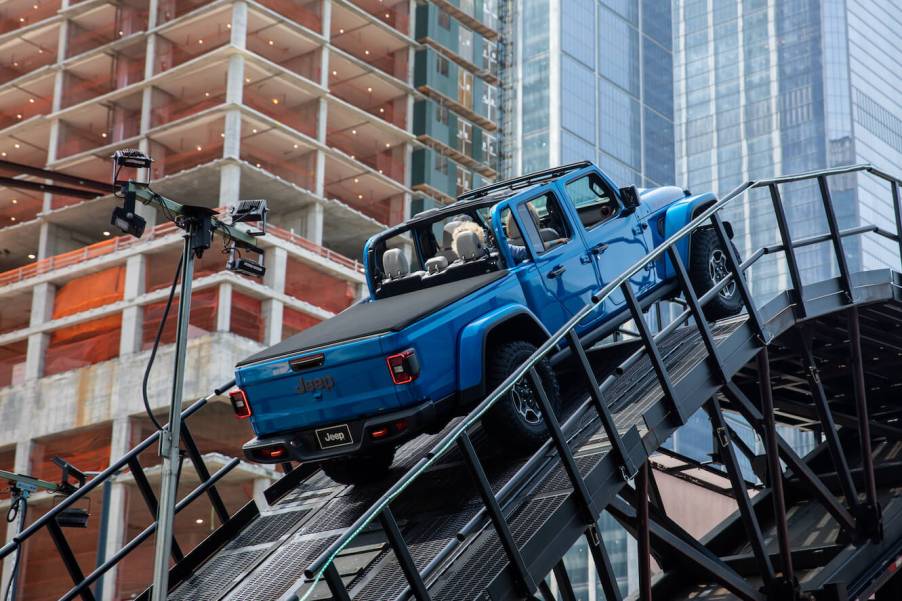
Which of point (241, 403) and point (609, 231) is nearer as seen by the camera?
point (241, 403)

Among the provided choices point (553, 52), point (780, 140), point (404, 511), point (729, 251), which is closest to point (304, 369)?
point (404, 511)

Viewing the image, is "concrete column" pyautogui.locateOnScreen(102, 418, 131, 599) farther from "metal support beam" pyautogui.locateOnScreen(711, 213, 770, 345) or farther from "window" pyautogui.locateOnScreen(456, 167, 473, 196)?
"metal support beam" pyautogui.locateOnScreen(711, 213, 770, 345)

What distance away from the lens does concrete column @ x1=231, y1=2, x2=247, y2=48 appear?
59250mm

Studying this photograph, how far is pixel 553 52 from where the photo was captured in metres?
116

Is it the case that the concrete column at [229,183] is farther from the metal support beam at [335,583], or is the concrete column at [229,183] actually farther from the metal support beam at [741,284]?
the metal support beam at [335,583]

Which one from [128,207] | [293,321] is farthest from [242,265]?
[293,321]

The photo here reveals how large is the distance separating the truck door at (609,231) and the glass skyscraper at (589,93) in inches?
3923

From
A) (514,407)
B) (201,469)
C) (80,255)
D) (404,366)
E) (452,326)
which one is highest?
(80,255)

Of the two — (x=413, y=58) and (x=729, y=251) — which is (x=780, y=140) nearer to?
(x=413, y=58)

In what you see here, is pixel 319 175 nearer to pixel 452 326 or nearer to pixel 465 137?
pixel 465 137

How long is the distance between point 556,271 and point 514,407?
5.70 feet

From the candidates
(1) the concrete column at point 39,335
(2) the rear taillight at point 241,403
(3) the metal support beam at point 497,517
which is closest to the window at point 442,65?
(1) the concrete column at point 39,335

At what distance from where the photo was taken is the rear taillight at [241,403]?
10852 millimetres

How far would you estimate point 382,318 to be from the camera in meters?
10.6
